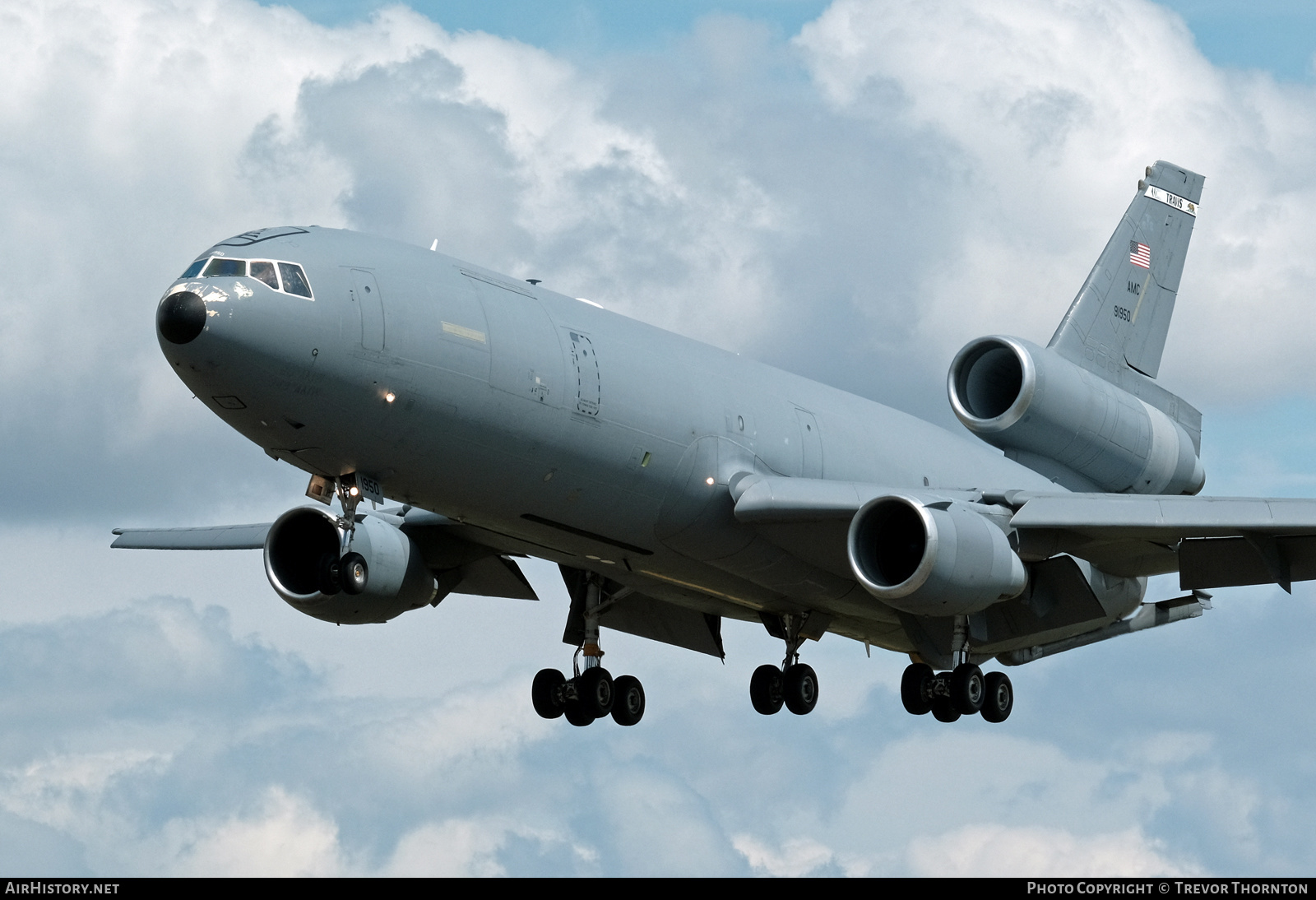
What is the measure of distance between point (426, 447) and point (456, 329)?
150 cm

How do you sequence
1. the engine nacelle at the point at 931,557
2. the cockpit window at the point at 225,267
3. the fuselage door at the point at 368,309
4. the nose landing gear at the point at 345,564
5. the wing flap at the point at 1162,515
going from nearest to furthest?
the cockpit window at the point at 225,267 < the fuselage door at the point at 368,309 < the nose landing gear at the point at 345,564 < the engine nacelle at the point at 931,557 < the wing flap at the point at 1162,515

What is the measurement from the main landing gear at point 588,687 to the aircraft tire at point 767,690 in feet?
→ 6.96

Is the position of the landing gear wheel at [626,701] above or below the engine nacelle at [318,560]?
below

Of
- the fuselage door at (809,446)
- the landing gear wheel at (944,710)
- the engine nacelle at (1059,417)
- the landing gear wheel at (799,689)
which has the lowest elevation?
the landing gear wheel at (944,710)

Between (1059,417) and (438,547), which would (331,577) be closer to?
(438,547)

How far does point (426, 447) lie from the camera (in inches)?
885

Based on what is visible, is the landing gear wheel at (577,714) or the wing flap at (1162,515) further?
the landing gear wheel at (577,714)

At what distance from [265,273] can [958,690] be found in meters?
12.6

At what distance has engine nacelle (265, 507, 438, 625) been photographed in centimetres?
2783

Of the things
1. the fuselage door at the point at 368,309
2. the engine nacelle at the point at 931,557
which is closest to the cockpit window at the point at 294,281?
the fuselage door at the point at 368,309

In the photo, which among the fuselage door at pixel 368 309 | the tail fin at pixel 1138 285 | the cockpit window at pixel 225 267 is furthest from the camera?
the tail fin at pixel 1138 285

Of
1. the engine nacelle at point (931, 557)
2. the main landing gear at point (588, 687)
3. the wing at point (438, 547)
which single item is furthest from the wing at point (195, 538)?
the engine nacelle at point (931, 557)

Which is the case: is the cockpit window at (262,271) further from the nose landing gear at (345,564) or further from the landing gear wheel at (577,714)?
the landing gear wheel at (577,714)

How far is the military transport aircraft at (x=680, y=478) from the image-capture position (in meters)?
21.8
